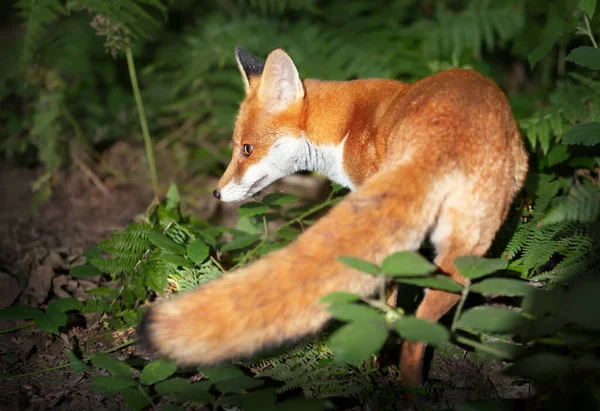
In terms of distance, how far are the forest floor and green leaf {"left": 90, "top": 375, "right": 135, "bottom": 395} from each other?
0.18 m

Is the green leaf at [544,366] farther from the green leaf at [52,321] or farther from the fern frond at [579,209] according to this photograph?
the green leaf at [52,321]

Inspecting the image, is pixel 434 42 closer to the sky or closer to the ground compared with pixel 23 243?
closer to the sky

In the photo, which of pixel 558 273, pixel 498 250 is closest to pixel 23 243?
pixel 498 250

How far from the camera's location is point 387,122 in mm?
3721

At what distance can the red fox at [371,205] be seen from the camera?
2652 mm

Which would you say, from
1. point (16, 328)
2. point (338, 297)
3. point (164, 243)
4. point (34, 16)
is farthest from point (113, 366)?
point (34, 16)

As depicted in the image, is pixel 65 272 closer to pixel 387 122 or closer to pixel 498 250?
pixel 387 122

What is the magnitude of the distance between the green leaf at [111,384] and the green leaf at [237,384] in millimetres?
546

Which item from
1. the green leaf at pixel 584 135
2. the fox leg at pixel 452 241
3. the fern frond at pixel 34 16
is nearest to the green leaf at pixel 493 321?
the fox leg at pixel 452 241

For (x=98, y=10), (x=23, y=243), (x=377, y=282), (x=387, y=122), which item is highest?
(x=98, y=10)

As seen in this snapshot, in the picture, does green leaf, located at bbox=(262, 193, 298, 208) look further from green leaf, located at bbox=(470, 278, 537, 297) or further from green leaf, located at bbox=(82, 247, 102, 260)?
green leaf, located at bbox=(470, 278, 537, 297)

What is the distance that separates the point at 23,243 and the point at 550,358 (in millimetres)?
4860

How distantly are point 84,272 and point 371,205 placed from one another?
257cm

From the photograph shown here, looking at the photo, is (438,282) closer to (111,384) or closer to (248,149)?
(111,384)
